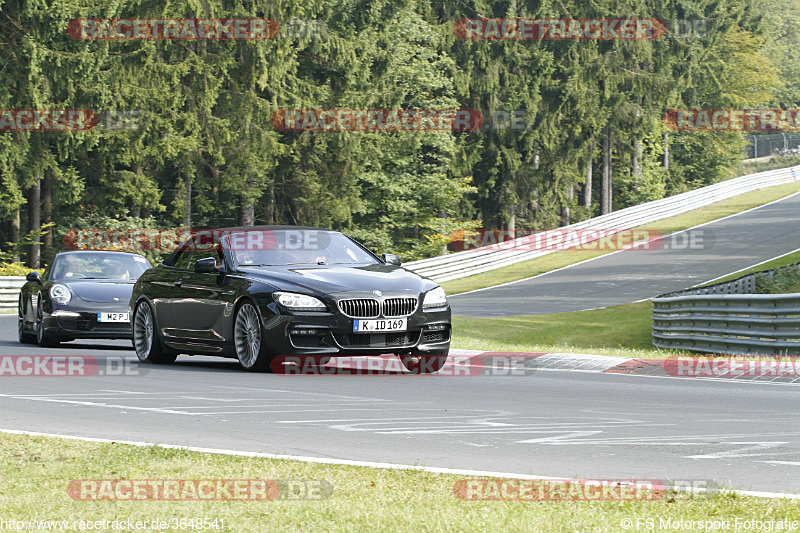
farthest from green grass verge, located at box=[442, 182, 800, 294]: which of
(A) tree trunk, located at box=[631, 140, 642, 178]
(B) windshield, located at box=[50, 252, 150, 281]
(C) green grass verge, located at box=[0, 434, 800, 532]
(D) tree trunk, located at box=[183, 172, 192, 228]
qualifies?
(C) green grass verge, located at box=[0, 434, 800, 532]

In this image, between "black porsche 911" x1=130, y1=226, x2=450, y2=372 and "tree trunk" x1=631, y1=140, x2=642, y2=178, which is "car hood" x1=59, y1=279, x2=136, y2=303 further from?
"tree trunk" x1=631, y1=140, x2=642, y2=178

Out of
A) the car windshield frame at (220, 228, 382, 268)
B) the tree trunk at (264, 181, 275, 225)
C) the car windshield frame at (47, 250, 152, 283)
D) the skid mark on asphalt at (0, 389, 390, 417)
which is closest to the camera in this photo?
the skid mark on asphalt at (0, 389, 390, 417)

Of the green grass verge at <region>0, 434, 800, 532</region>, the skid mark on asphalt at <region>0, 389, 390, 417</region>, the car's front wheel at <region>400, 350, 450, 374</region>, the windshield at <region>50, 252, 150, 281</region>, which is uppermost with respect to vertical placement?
the windshield at <region>50, 252, 150, 281</region>

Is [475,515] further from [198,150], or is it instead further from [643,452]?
[198,150]

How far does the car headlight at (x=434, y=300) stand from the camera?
12.6 metres

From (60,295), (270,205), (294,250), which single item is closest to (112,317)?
(60,295)

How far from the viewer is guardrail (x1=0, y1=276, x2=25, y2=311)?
32.2m

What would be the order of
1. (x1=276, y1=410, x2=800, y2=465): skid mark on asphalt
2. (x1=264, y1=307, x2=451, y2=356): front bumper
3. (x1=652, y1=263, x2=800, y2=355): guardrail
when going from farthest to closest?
(x1=652, y1=263, x2=800, y2=355): guardrail, (x1=264, y1=307, x2=451, y2=356): front bumper, (x1=276, y1=410, x2=800, y2=465): skid mark on asphalt

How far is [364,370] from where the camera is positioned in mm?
13758

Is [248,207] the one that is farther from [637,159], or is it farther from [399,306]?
[637,159]

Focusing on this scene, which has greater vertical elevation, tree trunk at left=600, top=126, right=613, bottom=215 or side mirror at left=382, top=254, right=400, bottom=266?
tree trunk at left=600, top=126, right=613, bottom=215

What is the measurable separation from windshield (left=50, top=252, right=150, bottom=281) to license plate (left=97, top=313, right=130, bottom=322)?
4.05ft

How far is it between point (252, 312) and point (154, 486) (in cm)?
663

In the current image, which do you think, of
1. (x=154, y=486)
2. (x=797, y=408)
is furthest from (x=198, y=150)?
(x=154, y=486)
